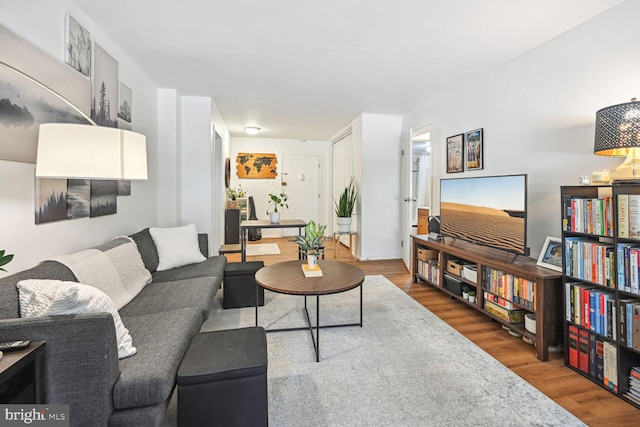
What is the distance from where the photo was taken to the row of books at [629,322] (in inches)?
63.8

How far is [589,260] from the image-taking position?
1881 mm

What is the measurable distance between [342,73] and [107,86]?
7.21 ft

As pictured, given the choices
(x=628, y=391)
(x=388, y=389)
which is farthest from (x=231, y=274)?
(x=628, y=391)

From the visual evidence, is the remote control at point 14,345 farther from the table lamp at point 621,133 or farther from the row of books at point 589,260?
the table lamp at point 621,133

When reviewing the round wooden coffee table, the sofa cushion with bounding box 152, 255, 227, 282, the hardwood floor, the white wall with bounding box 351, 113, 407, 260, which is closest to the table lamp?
the hardwood floor

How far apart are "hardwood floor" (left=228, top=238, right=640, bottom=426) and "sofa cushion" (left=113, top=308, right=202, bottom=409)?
1993mm

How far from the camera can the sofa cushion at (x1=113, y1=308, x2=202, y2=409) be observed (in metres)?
1.16

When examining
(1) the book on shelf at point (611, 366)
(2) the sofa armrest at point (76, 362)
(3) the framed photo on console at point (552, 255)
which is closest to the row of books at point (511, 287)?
(3) the framed photo on console at point (552, 255)

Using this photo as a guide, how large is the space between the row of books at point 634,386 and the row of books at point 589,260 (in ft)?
1.49

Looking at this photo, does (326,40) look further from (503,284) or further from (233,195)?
(233,195)

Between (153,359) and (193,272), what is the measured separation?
4.75ft

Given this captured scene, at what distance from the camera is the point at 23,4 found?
161cm

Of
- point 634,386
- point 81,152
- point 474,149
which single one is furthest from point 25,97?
point 474,149

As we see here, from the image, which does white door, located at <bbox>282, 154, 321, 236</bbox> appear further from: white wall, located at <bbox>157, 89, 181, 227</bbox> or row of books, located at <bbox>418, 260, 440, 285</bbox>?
row of books, located at <bbox>418, 260, 440, 285</bbox>
